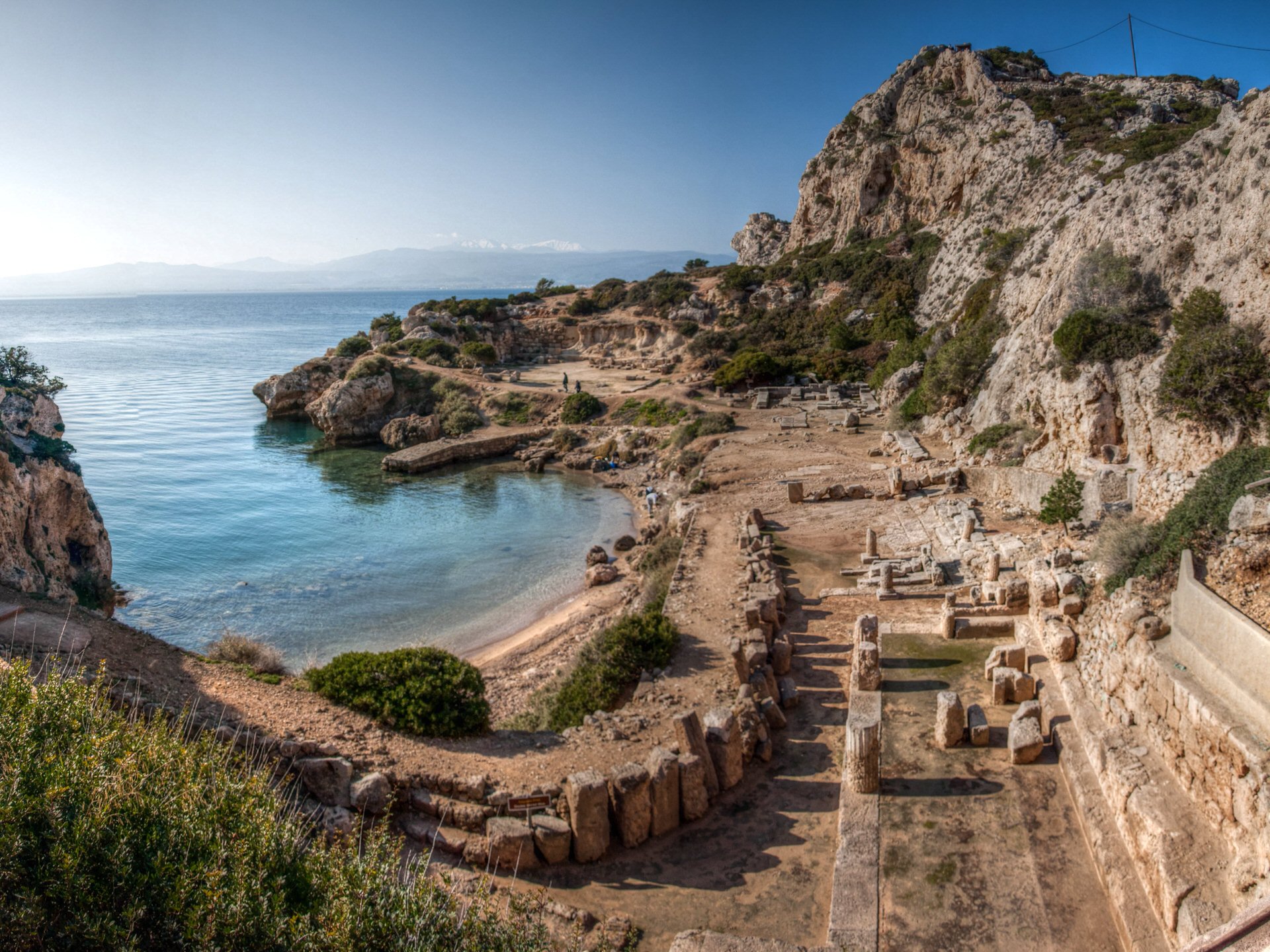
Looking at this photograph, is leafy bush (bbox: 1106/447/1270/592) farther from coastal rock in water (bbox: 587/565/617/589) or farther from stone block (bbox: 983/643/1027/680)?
coastal rock in water (bbox: 587/565/617/589)

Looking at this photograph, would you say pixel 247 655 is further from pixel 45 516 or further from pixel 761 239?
pixel 761 239

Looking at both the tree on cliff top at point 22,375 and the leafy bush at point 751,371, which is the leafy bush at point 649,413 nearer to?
the leafy bush at point 751,371

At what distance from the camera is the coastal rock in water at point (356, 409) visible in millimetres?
44750

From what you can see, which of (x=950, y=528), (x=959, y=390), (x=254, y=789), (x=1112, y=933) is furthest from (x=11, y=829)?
(x=959, y=390)

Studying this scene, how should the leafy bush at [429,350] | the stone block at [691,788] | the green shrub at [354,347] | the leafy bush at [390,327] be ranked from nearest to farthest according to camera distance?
1. the stone block at [691,788]
2. the leafy bush at [429,350]
3. the green shrub at [354,347]
4. the leafy bush at [390,327]

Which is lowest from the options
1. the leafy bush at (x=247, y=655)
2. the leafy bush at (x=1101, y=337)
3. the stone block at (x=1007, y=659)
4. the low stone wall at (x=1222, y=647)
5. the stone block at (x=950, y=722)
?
the leafy bush at (x=247, y=655)

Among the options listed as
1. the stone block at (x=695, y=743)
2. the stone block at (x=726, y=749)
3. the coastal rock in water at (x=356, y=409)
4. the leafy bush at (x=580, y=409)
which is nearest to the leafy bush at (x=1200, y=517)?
the stone block at (x=726, y=749)

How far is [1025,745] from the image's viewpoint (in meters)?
Answer: 9.66

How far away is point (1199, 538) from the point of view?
9766mm

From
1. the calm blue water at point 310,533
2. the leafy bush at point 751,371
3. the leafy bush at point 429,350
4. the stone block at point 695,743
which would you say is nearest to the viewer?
the stone block at point 695,743

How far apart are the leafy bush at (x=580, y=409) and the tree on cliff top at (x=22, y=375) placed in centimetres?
2446

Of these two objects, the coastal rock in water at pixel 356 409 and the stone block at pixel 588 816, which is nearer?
the stone block at pixel 588 816

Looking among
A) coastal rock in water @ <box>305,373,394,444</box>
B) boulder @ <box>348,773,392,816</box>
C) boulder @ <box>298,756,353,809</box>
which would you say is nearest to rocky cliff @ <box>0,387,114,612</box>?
boulder @ <box>298,756,353,809</box>

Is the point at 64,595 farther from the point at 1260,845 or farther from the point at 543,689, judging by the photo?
the point at 1260,845
